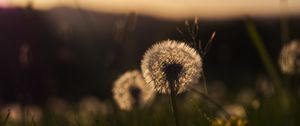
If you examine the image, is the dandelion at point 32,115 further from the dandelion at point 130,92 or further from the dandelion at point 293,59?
the dandelion at point 293,59

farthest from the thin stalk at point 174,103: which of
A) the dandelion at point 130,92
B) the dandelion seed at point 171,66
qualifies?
the dandelion at point 130,92

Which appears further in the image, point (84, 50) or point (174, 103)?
point (84, 50)

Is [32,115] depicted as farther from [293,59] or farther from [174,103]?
[293,59]

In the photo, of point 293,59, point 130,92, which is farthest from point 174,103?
point 293,59

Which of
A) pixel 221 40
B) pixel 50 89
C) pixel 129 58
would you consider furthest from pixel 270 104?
pixel 221 40

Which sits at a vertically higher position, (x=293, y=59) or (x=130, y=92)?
(x=293, y=59)
